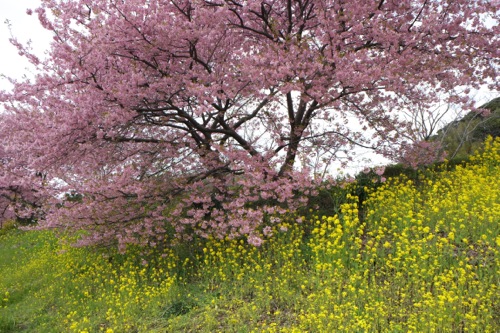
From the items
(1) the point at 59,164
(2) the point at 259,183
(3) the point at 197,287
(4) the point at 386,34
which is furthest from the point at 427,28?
(1) the point at 59,164

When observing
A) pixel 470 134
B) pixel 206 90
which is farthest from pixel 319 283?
pixel 470 134

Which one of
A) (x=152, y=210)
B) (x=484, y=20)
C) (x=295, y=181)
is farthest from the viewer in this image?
(x=484, y=20)

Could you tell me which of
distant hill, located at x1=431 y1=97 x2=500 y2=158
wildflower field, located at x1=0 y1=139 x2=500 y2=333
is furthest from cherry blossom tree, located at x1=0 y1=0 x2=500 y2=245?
distant hill, located at x1=431 y1=97 x2=500 y2=158

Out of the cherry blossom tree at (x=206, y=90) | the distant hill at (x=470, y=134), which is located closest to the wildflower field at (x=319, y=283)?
the cherry blossom tree at (x=206, y=90)

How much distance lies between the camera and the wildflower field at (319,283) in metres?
5.42

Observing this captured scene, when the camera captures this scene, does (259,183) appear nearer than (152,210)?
Yes

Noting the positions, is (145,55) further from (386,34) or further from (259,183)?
(386,34)

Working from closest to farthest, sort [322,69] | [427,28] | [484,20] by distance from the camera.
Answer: [322,69]
[427,28]
[484,20]

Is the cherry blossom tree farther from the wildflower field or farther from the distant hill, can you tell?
the distant hill

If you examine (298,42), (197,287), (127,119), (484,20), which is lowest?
(197,287)

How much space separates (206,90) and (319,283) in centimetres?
408

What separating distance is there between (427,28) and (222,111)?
5.09 m

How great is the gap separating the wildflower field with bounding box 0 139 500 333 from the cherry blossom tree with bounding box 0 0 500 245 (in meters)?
0.93

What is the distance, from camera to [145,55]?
805 cm
